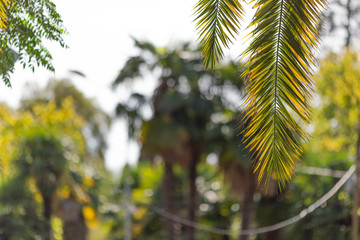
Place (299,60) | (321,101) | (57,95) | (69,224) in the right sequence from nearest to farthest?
(299,60) < (69,224) < (321,101) < (57,95)

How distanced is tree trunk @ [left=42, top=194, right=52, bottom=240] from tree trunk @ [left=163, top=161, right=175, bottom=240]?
13.0ft

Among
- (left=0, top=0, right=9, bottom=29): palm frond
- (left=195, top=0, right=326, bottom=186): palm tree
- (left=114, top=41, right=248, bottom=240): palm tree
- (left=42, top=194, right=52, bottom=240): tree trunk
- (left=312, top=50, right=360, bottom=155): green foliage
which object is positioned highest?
(left=312, top=50, right=360, bottom=155): green foliage

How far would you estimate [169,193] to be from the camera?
21.2m

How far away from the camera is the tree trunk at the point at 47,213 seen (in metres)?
20.5

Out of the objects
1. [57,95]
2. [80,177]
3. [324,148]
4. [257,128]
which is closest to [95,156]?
[57,95]

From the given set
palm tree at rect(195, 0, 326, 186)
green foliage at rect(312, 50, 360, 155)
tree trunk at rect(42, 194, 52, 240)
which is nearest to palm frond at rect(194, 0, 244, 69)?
palm tree at rect(195, 0, 326, 186)

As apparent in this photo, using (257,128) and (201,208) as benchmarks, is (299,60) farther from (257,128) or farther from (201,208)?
(201,208)

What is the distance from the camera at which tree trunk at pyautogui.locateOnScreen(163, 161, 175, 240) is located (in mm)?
20891

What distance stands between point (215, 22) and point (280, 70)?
37.9 inches

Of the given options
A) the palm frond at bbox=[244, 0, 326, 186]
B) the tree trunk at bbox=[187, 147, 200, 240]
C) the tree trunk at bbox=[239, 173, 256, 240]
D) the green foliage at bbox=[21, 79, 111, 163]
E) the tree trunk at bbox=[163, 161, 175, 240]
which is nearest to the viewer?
the palm frond at bbox=[244, 0, 326, 186]

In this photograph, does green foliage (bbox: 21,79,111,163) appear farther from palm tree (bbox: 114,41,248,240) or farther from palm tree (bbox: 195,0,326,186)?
palm tree (bbox: 195,0,326,186)

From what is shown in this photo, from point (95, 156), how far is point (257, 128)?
1578 inches

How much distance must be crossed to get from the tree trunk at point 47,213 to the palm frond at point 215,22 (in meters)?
15.4

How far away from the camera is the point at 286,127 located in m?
5.88
